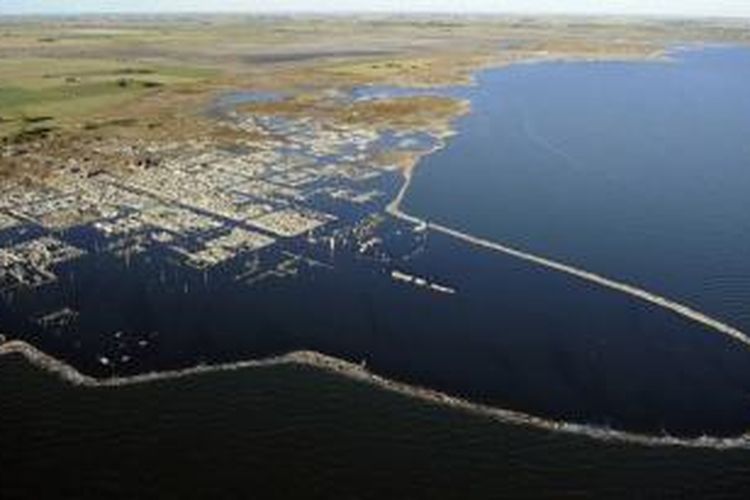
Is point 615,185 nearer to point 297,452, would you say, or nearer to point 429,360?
point 429,360

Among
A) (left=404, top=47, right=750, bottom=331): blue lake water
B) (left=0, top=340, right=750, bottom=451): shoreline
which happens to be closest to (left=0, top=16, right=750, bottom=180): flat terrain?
(left=404, top=47, right=750, bottom=331): blue lake water

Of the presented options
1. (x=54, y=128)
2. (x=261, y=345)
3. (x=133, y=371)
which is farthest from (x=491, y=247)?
(x=54, y=128)

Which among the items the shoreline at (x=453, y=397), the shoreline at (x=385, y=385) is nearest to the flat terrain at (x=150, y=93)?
the shoreline at (x=385, y=385)

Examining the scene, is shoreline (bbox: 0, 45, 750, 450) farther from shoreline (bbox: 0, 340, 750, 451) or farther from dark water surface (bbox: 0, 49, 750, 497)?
dark water surface (bbox: 0, 49, 750, 497)

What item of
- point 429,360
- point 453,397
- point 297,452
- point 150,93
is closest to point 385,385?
point 453,397

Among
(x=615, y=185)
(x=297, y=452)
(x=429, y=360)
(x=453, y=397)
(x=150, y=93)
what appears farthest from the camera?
(x=150, y=93)

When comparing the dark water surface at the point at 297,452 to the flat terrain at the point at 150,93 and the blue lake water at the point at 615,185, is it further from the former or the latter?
the flat terrain at the point at 150,93
